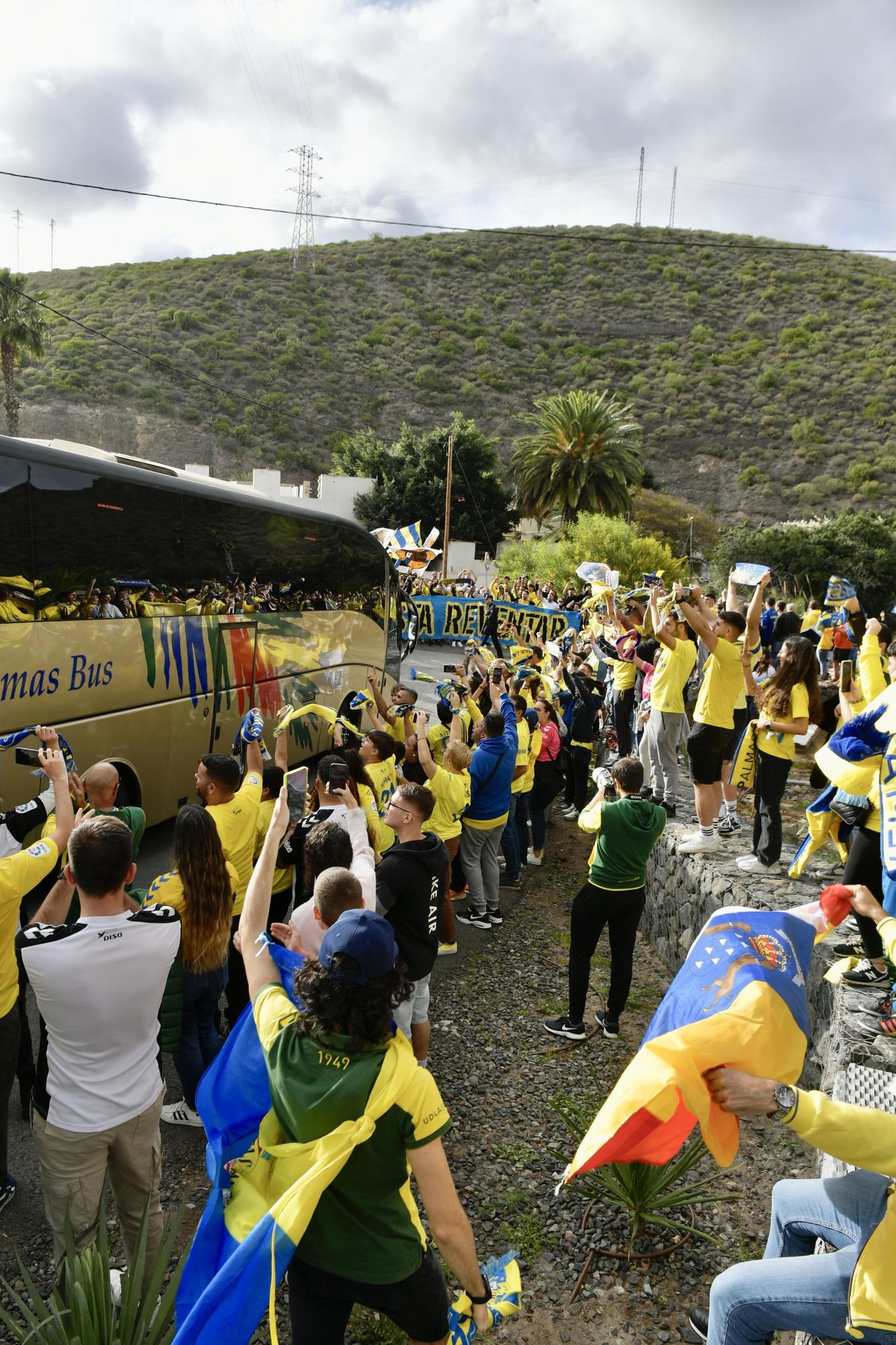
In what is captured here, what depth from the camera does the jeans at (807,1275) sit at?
2.42 m

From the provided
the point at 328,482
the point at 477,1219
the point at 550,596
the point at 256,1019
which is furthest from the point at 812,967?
the point at 328,482

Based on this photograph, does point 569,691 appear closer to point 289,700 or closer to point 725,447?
point 289,700

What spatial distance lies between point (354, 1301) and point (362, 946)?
1.05 meters

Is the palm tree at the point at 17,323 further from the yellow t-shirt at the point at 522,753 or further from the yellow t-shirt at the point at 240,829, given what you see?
the yellow t-shirt at the point at 240,829

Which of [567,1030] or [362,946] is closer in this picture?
[362,946]

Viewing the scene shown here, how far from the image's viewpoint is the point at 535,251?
276 feet

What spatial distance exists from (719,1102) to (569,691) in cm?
785

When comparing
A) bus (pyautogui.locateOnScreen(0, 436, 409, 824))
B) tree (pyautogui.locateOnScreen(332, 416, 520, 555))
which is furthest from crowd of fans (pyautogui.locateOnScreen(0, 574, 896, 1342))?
tree (pyautogui.locateOnScreen(332, 416, 520, 555))

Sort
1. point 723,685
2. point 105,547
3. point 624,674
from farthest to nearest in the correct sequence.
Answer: point 624,674 → point 105,547 → point 723,685

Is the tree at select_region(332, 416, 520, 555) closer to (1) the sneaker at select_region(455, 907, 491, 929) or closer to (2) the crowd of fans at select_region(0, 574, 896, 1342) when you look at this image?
(2) the crowd of fans at select_region(0, 574, 896, 1342)

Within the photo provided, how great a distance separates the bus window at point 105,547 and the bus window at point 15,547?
99 mm

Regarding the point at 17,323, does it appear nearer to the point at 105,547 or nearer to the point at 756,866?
the point at 105,547

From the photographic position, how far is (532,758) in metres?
8.30

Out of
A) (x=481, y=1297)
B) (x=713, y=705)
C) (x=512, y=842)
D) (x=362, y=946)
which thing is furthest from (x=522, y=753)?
(x=362, y=946)
